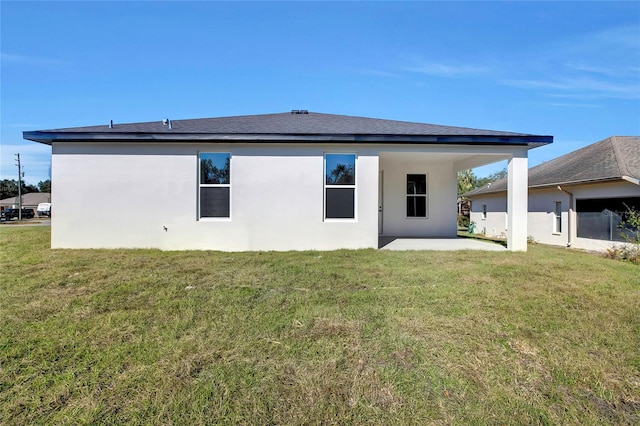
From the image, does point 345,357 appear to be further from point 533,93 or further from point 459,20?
point 533,93

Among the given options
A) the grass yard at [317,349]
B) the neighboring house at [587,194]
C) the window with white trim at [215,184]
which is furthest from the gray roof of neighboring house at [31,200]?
the neighboring house at [587,194]

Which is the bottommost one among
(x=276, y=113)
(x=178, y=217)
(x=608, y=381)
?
(x=608, y=381)

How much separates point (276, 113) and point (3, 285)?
32.8ft

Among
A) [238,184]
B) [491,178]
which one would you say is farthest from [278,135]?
[491,178]

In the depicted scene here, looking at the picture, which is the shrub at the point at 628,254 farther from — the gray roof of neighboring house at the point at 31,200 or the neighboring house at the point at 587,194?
the gray roof of neighboring house at the point at 31,200

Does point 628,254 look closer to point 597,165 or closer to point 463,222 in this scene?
point 597,165

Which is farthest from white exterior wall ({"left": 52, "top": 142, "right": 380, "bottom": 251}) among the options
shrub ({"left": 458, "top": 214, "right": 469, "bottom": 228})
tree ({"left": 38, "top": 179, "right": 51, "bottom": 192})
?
tree ({"left": 38, "top": 179, "right": 51, "bottom": 192})

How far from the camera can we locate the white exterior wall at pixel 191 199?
25.9 ft

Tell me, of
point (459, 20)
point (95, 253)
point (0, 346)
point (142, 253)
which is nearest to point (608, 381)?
point (0, 346)

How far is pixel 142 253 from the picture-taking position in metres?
7.31

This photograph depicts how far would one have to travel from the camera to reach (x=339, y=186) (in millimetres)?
8195

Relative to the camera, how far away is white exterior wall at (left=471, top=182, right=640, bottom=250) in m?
11.0

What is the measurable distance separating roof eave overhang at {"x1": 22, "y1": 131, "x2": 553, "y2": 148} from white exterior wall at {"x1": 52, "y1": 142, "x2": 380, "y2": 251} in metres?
0.24

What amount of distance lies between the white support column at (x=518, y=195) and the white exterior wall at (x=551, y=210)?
18.1 ft
